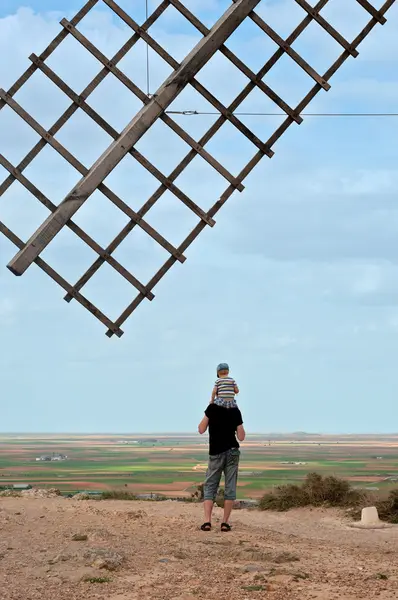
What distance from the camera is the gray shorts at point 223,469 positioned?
29.5 ft

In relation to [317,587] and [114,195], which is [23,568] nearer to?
[317,587]

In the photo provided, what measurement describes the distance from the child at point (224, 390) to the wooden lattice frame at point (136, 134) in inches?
44.9

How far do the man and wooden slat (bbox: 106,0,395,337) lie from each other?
4.33ft

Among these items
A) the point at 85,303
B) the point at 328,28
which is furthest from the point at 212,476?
the point at 328,28

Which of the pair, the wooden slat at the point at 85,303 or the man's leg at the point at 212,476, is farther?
the man's leg at the point at 212,476

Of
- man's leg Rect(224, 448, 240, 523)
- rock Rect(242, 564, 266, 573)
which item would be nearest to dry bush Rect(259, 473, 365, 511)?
man's leg Rect(224, 448, 240, 523)

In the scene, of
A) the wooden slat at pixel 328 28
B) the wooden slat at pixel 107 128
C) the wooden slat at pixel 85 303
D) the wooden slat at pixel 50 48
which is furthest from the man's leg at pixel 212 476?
the wooden slat at pixel 328 28

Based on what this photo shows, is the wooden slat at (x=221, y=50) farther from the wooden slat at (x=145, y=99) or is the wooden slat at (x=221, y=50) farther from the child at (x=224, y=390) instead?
the child at (x=224, y=390)

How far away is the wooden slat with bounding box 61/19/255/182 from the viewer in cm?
877

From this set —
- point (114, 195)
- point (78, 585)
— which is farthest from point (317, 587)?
point (114, 195)

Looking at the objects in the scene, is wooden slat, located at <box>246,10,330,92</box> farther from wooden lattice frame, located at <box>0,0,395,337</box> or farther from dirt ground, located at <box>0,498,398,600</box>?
dirt ground, located at <box>0,498,398,600</box>

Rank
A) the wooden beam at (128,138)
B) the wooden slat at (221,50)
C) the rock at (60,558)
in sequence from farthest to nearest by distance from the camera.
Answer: the wooden slat at (221,50) → the wooden beam at (128,138) → the rock at (60,558)

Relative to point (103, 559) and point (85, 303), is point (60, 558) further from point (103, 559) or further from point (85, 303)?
point (85, 303)

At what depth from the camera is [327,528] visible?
11438 mm
